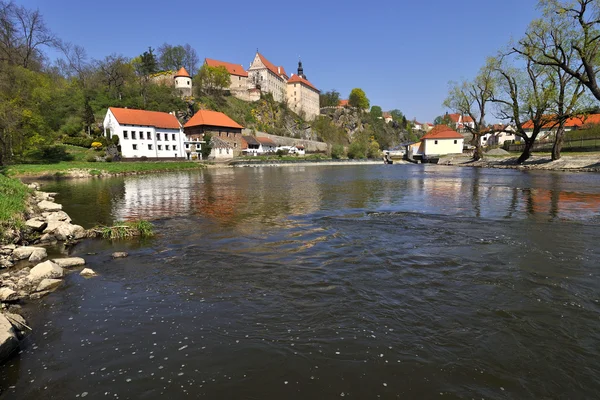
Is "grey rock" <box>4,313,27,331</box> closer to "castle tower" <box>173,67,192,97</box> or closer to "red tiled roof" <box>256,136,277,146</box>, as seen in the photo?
"red tiled roof" <box>256,136,277,146</box>

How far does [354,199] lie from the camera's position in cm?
2223

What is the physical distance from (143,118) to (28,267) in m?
69.8

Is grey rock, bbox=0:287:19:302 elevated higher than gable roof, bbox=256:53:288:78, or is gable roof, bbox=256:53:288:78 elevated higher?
gable roof, bbox=256:53:288:78

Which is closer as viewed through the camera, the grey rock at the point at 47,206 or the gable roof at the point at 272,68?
the grey rock at the point at 47,206

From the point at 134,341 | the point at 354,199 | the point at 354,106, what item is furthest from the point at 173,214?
the point at 354,106

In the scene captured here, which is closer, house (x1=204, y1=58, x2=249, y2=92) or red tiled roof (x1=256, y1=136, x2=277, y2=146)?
red tiled roof (x1=256, y1=136, x2=277, y2=146)

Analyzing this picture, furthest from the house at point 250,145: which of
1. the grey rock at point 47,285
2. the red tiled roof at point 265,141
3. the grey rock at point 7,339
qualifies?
the grey rock at point 7,339

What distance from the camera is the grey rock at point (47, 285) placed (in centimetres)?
789

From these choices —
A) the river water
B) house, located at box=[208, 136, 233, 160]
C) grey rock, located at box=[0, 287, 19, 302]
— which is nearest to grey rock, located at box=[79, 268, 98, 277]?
the river water

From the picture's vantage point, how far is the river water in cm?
466

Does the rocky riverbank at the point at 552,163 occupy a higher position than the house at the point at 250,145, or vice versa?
the house at the point at 250,145

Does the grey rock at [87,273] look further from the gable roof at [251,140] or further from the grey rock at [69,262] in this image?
the gable roof at [251,140]

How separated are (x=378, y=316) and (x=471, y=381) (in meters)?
1.99

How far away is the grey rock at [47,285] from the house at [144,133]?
65.5 metres
